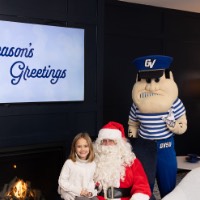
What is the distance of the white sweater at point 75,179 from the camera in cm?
248

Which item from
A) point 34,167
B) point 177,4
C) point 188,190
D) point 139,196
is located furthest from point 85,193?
point 177,4

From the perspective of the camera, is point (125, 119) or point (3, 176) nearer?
point (3, 176)

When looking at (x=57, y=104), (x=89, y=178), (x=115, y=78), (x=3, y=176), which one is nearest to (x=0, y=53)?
→ (x=57, y=104)

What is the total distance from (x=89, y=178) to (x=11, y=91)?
1026mm

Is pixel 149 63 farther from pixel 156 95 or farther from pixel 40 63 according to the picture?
pixel 40 63

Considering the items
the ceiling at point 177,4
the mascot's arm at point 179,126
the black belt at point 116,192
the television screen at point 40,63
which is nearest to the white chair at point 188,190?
the black belt at point 116,192

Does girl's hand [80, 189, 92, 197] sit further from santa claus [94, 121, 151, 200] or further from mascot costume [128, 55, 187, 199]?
mascot costume [128, 55, 187, 199]

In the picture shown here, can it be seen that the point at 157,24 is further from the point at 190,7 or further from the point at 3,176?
the point at 3,176

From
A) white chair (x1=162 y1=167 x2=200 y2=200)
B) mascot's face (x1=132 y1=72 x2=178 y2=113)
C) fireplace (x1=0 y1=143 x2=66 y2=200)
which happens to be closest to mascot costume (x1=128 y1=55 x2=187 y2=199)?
mascot's face (x1=132 y1=72 x2=178 y2=113)

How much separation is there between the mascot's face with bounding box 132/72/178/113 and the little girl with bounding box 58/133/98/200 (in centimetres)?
67

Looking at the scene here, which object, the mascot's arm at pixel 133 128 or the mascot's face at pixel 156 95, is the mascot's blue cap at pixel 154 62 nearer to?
the mascot's face at pixel 156 95

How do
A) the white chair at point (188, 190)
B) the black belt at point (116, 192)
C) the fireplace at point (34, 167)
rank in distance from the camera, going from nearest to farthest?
the white chair at point (188, 190) < the black belt at point (116, 192) < the fireplace at point (34, 167)

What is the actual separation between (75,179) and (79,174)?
0.14 feet

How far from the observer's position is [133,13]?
4637 mm
